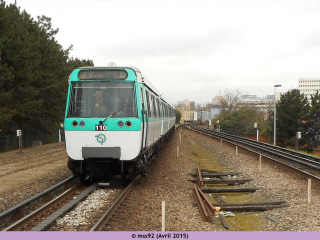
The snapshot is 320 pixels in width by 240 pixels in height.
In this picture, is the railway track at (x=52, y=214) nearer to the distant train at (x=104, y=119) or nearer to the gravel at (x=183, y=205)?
the gravel at (x=183, y=205)

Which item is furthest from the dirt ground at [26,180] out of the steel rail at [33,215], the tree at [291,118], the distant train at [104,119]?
the tree at [291,118]

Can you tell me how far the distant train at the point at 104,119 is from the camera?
984 cm

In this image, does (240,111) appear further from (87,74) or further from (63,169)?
(87,74)

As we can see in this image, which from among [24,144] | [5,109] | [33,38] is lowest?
[24,144]

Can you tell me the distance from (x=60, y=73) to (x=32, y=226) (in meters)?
27.8

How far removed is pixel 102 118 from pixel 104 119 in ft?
0.25

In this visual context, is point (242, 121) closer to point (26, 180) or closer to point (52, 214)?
point (26, 180)

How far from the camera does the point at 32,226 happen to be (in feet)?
22.3

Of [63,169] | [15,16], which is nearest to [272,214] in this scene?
[63,169]

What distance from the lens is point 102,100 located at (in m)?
10.1

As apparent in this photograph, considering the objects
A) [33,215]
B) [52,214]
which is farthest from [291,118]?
[33,215]

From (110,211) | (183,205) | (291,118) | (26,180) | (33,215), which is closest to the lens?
(33,215)

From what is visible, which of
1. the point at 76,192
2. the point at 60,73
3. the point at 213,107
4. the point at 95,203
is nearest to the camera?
the point at 95,203

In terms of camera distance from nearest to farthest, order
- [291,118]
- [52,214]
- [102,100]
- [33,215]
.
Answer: [33,215] < [52,214] < [102,100] < [291,118]
